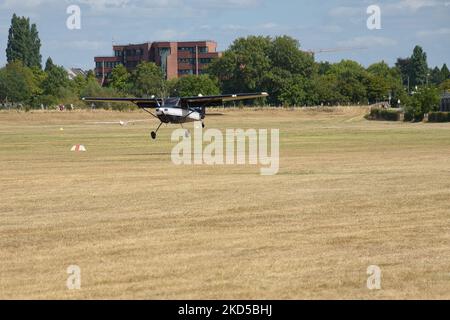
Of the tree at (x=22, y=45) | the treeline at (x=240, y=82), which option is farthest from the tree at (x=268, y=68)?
the tree at (x=22, y=45)

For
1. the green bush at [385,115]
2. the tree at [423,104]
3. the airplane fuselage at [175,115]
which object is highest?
the airplane fuselage at [175,115]

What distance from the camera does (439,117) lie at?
334 ft

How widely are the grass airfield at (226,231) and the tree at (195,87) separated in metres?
113

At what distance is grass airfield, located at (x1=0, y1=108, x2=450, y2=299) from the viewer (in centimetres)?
1201

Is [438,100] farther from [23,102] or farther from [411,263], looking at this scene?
[411,263]

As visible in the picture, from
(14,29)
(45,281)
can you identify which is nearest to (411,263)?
(45,281)

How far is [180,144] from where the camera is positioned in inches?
1993

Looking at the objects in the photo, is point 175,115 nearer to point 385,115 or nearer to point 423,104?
Result: point 423,104

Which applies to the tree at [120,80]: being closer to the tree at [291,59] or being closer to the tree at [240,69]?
the tree at [240,69]

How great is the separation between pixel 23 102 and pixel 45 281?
147 meters

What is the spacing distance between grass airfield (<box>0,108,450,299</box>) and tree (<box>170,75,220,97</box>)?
112871 millimetres

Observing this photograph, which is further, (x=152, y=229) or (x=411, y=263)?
(x=152, y=229)

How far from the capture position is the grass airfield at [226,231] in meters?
12.0

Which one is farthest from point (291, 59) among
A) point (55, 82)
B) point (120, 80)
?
point (55, 82)
